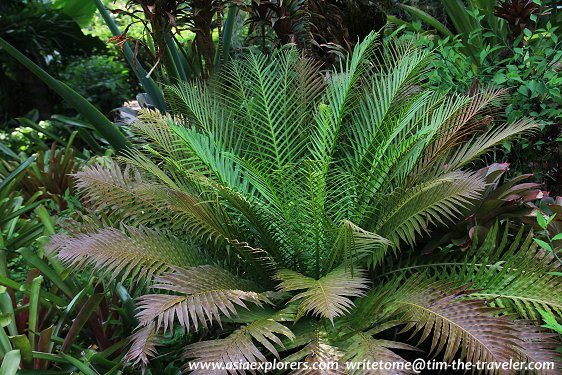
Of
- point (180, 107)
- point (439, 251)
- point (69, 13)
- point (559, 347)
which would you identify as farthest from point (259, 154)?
point (69, 13)

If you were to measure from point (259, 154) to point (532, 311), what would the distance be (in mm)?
1315

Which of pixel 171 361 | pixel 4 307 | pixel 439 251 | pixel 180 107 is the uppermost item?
pixel 180 107

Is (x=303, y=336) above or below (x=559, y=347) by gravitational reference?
above

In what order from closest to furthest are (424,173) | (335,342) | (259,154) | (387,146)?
(335,342)
(387,146)
(424,173)
(259,154)

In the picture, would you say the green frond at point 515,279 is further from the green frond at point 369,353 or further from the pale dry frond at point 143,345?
the pale dry frond at point 143,345

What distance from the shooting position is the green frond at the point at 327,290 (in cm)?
171

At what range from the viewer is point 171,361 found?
218 centimetres

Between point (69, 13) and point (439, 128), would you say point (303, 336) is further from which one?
point (69, 13)

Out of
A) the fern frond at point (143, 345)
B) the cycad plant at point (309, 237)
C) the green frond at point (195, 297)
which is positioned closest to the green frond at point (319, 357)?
the cycad plant at point (309, 237)

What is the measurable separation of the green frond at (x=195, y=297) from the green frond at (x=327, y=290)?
11 cm

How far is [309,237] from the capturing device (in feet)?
7.27

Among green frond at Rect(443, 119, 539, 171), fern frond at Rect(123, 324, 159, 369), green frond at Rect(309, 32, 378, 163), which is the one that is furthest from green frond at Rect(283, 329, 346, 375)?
green frond at Rect(443, 119, 539, 171)

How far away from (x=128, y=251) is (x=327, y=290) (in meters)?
0.70

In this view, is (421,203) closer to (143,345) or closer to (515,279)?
(515,279)
